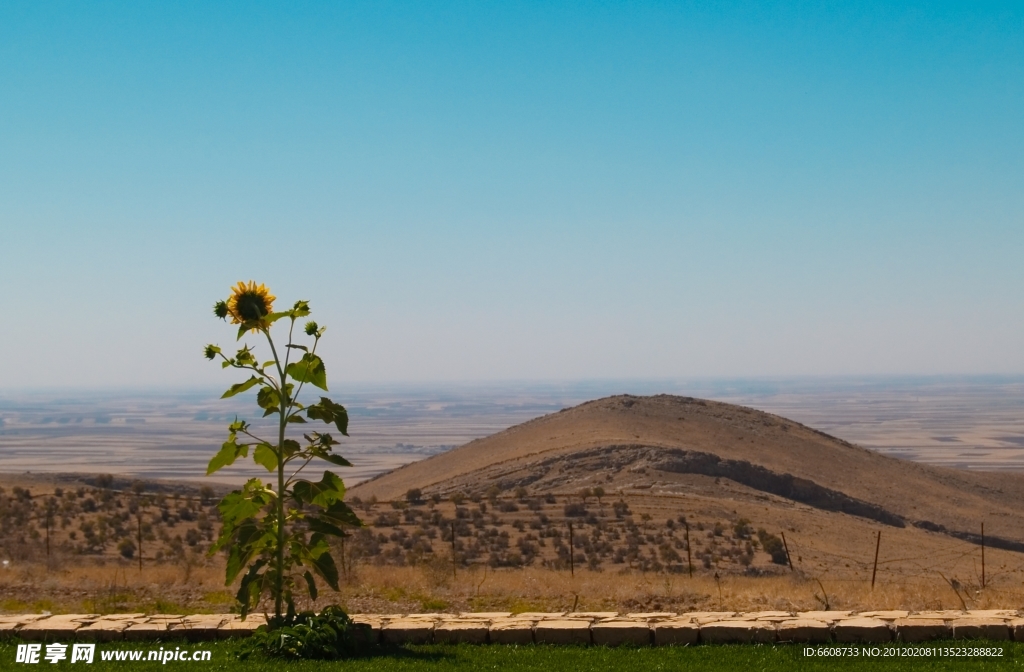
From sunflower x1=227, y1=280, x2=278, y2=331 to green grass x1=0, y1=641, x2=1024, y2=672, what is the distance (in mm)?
2951

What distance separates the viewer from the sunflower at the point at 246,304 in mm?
8758

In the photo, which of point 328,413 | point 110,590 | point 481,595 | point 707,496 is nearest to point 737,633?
point 328,413

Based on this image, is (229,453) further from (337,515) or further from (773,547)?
(773,547)

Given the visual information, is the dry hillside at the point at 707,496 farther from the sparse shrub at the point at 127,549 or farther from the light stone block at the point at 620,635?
the light stone block at the point at 620,635

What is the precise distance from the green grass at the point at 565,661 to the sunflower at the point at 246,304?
2.95m

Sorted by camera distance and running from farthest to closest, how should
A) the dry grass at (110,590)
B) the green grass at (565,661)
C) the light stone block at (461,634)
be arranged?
1. the dry grass at (110,590)
2. the light stone block at (461,634)
3. the green grass at (565,661)

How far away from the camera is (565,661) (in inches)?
338

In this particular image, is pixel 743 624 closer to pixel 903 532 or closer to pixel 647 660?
pixel 647 660

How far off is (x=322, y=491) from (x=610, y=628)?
2.98 m

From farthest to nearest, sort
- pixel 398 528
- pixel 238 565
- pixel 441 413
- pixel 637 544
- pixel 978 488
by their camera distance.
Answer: pixel 441 413 → pixel 978 488 → pixel 398 528 → pixel 637 544 → pixel 238 565

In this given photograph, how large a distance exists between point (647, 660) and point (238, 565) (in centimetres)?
366

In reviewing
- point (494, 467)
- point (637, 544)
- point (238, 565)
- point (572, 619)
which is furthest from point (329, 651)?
point (494, 467)

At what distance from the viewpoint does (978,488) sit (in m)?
44.4

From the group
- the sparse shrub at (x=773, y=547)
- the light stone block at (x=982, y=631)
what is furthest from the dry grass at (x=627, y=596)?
the sparse shrub at (x=773, y=547)
